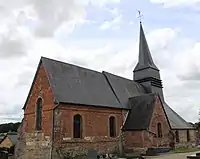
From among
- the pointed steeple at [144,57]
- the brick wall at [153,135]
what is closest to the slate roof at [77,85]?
the brick wall at [153,135]

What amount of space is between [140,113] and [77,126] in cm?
766

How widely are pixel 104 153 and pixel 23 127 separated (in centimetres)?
842

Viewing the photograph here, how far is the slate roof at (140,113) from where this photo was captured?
25987 mm

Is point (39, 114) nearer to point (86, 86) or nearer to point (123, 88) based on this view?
point (86, 86)

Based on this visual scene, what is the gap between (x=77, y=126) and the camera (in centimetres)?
2314

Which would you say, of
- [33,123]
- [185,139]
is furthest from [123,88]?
[33,123]

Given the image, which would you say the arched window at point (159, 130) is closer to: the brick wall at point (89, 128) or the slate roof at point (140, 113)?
the slate roof at point (140, 113)

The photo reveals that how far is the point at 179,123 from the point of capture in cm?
3391

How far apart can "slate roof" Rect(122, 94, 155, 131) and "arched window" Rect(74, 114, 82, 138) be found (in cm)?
589

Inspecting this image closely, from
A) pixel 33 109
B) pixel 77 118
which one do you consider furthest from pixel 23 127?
pixel 77 118

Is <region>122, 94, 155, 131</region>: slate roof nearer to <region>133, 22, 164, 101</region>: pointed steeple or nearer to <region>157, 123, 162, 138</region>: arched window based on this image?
<region>157, 123, 162, 138</region>: arched window

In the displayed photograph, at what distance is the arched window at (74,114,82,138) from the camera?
22859 millimetres

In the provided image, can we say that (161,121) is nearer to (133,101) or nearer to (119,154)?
(133,101)

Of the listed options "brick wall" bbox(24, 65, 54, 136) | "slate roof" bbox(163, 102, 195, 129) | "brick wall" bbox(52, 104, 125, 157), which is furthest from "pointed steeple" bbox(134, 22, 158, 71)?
"brick wall" bbox(24, 65, 54, 136)
